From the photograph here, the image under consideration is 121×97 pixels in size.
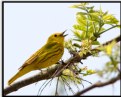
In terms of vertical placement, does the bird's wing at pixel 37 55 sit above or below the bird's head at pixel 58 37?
below

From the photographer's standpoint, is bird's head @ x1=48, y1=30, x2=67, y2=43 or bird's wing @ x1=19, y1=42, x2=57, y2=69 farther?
bird's head @ x1=48, y1=30, x2=67, y2=43

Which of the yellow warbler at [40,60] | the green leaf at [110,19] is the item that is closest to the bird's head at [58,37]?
the yellow warbler at [40,60]

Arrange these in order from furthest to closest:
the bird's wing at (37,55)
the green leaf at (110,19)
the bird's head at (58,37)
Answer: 1. the bird's head at (58,37)
2. the bird's wing at (37,55)
3. the green leaf at (110,19)

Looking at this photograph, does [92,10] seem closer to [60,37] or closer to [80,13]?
[80,13]

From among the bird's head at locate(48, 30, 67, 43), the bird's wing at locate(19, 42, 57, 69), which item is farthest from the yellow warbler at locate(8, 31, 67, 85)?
the bird's head at locate(48, 30, 67, 43)

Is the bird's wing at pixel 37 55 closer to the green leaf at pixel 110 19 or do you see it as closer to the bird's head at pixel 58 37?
the bird's head at pixel 58 37

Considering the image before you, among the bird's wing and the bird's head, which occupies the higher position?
the bird's head

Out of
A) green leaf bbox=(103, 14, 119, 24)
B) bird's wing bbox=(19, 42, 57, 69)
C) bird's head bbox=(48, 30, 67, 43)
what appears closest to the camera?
green leaf bbox=(103, 14, 119, 24)

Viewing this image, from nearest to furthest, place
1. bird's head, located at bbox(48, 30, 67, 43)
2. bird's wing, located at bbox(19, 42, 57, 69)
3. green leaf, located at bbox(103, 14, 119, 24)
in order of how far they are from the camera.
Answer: green leaf, located at bbox(103, 14, 119, 24) → bird's wing, located at bbox(19, 42, 57, 69) → bird's head, located at bbox(48, 30, 67, 43)

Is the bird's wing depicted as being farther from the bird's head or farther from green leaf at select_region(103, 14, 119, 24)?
green leaf at select_region(103, 14, 119, 24)

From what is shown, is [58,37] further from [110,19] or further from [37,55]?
[110,19]

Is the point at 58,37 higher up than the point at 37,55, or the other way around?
the point at 58,37

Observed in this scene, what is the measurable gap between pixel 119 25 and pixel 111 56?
692 millimetres

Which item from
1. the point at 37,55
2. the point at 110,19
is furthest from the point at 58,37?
the point at 110,19
